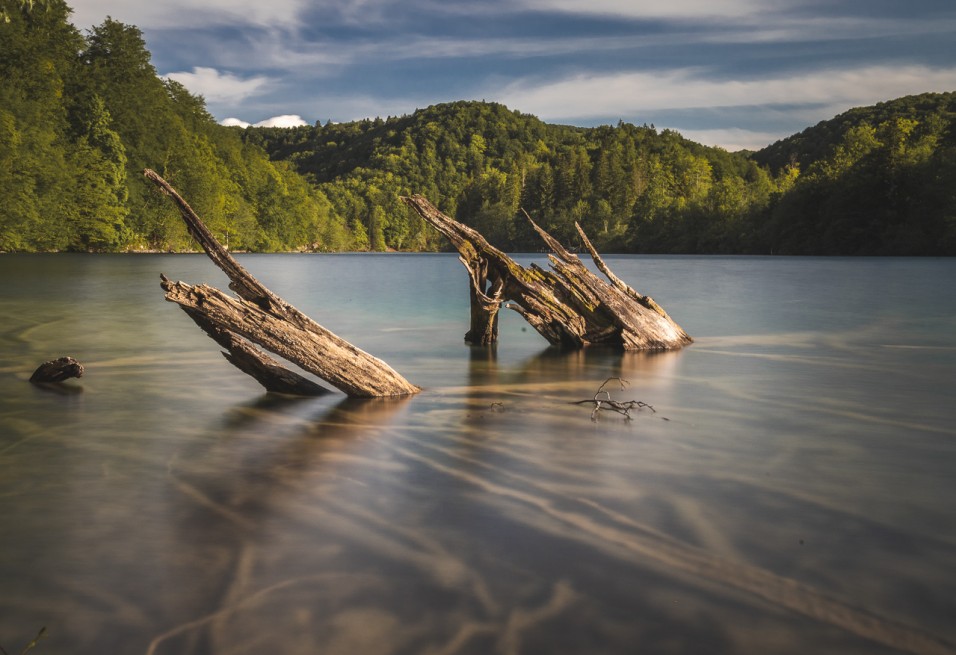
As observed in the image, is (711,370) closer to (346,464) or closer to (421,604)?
(346,464)

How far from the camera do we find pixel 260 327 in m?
8.16

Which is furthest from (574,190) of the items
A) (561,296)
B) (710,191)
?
(561,296)

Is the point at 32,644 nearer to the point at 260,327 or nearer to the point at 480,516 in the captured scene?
the point at 480,516

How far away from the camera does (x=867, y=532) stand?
4.96 meters

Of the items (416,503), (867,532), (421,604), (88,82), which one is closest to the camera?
(421,604)

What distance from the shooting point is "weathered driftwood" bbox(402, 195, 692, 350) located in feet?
42.4

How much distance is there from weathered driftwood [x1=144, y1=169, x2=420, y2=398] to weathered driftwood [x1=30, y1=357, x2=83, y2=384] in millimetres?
2475

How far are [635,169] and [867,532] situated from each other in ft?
550

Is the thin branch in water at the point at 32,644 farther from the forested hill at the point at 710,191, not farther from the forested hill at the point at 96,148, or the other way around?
the forested hill at the point at 710,191

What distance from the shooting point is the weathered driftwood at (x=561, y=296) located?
12.9 metres

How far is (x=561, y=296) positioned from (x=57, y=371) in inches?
307

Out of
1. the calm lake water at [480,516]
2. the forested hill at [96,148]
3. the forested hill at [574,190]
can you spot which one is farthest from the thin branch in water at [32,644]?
the forested hill at [574,190]

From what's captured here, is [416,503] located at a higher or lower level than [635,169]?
lower

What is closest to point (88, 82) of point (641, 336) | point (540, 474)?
point (641, 336)
